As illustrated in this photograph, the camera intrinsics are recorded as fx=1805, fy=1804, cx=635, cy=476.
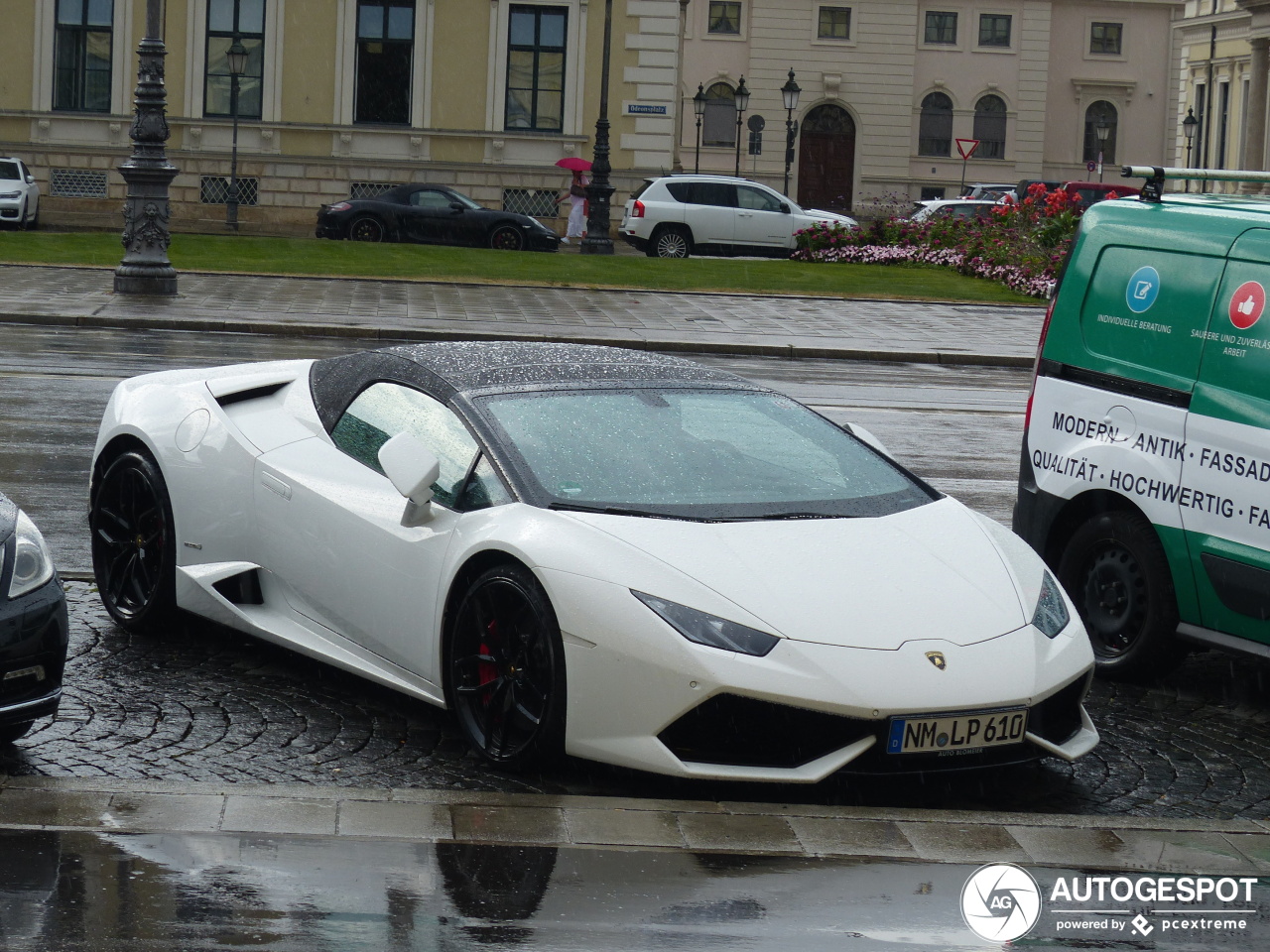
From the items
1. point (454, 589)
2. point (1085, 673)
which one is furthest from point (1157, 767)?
point (454, 589)

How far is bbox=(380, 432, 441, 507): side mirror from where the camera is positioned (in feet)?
18.0

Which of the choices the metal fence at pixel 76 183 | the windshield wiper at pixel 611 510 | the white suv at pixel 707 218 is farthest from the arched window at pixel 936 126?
the windshield wiper at pixel 611 510

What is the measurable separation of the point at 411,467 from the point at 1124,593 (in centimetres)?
279

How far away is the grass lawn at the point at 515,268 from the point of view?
2611cm

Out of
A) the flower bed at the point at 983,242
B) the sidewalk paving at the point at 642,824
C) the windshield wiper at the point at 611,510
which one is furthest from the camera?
the flower bed at the point at 983,242

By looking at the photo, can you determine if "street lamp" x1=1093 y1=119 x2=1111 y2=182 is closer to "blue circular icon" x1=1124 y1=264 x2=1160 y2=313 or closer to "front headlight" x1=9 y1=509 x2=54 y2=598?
"blue circular icon" x1=1124 y1=264 x2=1160 y2=313

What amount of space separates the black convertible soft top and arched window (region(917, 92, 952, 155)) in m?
64.5

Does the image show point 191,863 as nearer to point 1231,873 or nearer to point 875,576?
point 875,576

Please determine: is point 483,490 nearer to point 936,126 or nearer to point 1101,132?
point 936,126

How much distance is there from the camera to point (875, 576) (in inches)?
206

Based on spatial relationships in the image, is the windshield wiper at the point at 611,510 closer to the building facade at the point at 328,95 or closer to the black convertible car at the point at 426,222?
the black convertible car at the point at 426,222

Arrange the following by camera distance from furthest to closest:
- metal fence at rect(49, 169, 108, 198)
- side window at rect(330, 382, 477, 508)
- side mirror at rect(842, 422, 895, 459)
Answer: metal fence at rect(49, 169, 108, 198) → side mirror at rect(842, 422, 895, 459) → side window at rect(330, 382, 477, 508)

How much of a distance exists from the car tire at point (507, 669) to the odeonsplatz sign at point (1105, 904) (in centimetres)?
132

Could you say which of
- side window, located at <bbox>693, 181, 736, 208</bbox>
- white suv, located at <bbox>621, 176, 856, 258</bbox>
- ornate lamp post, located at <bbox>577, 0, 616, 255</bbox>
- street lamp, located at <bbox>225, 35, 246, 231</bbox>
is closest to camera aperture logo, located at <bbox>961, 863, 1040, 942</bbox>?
ornate lamp post, located at <bbox>577, 0, 616, 255</bbox>
